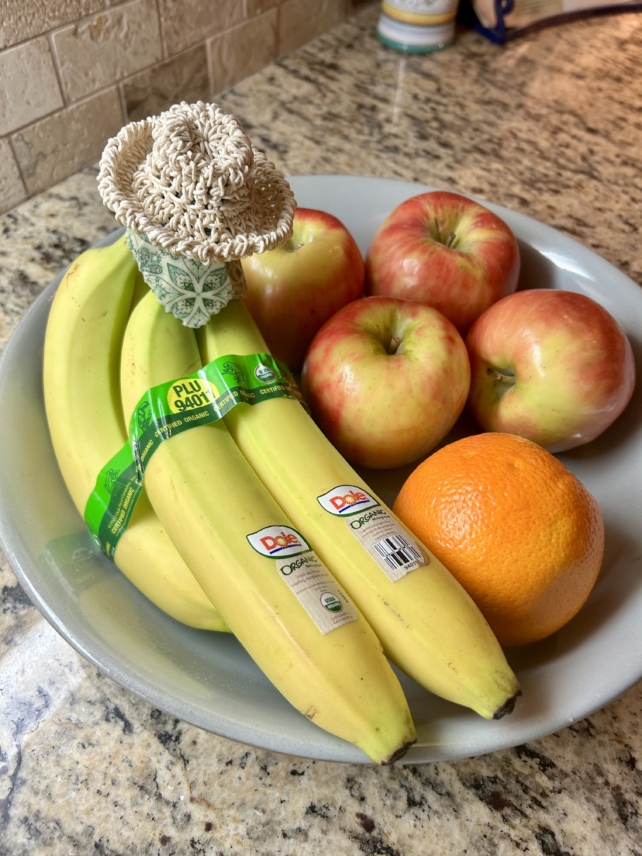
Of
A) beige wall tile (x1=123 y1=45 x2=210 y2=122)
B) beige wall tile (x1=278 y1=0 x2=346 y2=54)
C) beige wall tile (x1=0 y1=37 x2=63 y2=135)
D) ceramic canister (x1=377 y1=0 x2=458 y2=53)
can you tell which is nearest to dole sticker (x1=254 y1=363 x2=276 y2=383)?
beige wall tile (x1=0 y1=37 x2=63 y2=135)

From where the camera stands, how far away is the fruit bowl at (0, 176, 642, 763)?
0.51 metres

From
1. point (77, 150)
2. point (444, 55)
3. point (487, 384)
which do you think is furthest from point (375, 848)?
point (444, 55)

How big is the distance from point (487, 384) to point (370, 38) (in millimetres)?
1211

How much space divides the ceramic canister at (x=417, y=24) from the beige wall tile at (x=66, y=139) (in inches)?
29.9

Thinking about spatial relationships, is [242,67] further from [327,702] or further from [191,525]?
[327,702]

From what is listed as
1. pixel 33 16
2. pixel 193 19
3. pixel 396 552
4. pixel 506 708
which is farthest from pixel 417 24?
pixel 506 708

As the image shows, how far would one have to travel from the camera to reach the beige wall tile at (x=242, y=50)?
50.9 inches

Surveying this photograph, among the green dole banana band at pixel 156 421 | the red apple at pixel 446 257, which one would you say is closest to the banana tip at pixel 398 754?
the green dole banana band at pixel 156 421

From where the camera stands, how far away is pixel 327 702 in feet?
1.53

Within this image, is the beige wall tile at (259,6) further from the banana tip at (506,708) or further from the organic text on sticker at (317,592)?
the banana tip at (506,708)

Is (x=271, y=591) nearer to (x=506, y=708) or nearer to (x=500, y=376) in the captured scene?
(x=506, y=708)

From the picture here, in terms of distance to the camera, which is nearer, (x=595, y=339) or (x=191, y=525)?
(x=191, y=525)

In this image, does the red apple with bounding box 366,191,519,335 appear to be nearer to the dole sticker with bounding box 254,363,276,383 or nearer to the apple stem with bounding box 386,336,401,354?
the apple stem with bounding box 386,336,401,354

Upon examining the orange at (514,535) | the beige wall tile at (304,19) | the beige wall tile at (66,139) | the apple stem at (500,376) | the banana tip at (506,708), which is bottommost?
the banana tip at (506,708)
